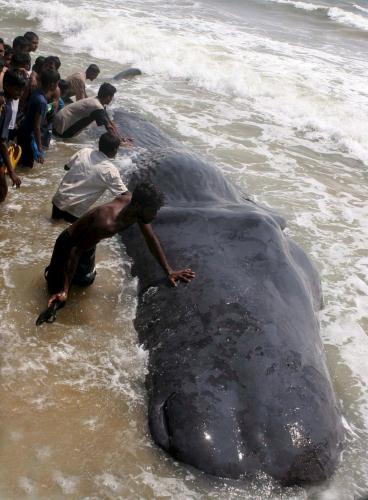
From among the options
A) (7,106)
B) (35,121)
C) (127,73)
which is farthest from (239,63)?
(7,106)

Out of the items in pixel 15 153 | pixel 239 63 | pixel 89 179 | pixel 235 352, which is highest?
pixel 89 179

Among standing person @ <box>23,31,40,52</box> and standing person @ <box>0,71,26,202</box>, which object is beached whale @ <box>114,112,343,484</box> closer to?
standing person @ <box>0,71,26,202</box>

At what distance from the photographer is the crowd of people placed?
13.7 ft

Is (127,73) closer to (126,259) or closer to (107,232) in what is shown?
(126,259)

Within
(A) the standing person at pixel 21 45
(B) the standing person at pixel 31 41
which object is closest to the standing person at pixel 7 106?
(A) the standing person at pixel 21 45

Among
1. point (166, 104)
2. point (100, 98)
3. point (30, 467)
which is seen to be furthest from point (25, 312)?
point (166, 104)

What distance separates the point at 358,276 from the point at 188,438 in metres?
3.65

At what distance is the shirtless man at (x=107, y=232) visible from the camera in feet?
13.3

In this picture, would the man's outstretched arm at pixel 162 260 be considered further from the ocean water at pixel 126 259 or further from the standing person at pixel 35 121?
the standing person at pixel 35 121

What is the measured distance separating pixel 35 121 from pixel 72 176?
1838mm

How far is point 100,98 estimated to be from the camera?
789 cm

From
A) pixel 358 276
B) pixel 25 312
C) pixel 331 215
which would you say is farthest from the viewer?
pixel 331 215

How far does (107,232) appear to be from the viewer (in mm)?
4176

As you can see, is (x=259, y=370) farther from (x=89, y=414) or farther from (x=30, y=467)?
(x=30, y=467)
